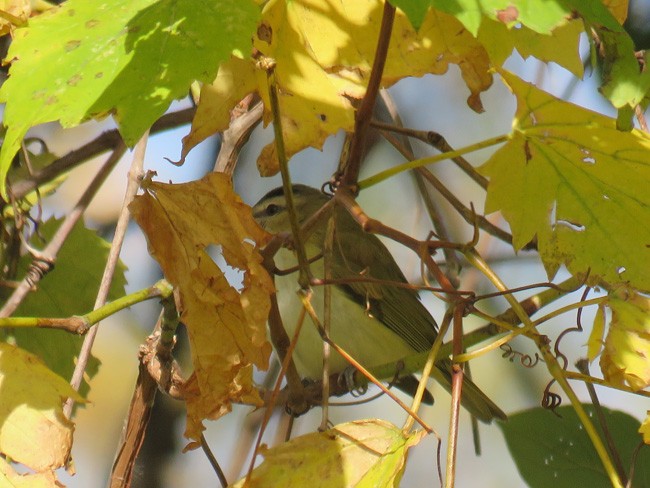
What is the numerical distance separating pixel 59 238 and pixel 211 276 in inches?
33.5

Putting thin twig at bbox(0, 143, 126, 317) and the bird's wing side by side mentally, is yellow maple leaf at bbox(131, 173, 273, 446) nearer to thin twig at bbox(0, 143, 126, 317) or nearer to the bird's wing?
thin twig at bbox(0, 143, 126, 317)

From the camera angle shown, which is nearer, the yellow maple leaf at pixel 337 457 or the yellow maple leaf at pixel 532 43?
the yellow maple leaf at pixel 337 457

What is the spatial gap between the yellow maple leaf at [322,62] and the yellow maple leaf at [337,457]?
0.55 m

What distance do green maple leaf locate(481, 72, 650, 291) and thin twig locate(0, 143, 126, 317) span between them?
3.21 feet

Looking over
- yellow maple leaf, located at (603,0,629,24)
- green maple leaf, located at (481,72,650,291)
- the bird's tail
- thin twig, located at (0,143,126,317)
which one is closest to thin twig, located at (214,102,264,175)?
thin twig, located at (0,143,126,317)

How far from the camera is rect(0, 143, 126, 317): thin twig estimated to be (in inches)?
71.9

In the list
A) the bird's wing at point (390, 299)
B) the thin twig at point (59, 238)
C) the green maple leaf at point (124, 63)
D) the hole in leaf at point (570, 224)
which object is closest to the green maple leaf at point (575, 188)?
the hole in leaf at point (570, 224)

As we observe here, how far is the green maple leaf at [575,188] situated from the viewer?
1.52 metres

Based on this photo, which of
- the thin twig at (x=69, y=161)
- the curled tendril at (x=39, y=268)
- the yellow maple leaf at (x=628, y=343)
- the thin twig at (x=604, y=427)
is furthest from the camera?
the thin twig at (x=69, y=161)

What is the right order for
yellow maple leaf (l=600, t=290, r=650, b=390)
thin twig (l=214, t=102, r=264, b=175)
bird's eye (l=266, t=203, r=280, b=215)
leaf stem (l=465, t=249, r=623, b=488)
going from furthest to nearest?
1. bird's eye (l=266, t=203, r=280, b=215)
2. thin twig (l=214, t=102, r=264, b=175)
3. yellow maple leaf (l=600, t=290, r=650, b=390)
4. leaf stem (l=465, t=249, r=623, b=488)

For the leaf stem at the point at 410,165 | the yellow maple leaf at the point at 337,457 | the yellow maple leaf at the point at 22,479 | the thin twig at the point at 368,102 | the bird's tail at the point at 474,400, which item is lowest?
the bird's tail at the point at 474,400

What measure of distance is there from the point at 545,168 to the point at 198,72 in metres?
0.74

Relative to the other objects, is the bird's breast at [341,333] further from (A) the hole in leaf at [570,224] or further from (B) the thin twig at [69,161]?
(A) the hole in leaf at [570,224]

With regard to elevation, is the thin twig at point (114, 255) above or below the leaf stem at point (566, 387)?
above
